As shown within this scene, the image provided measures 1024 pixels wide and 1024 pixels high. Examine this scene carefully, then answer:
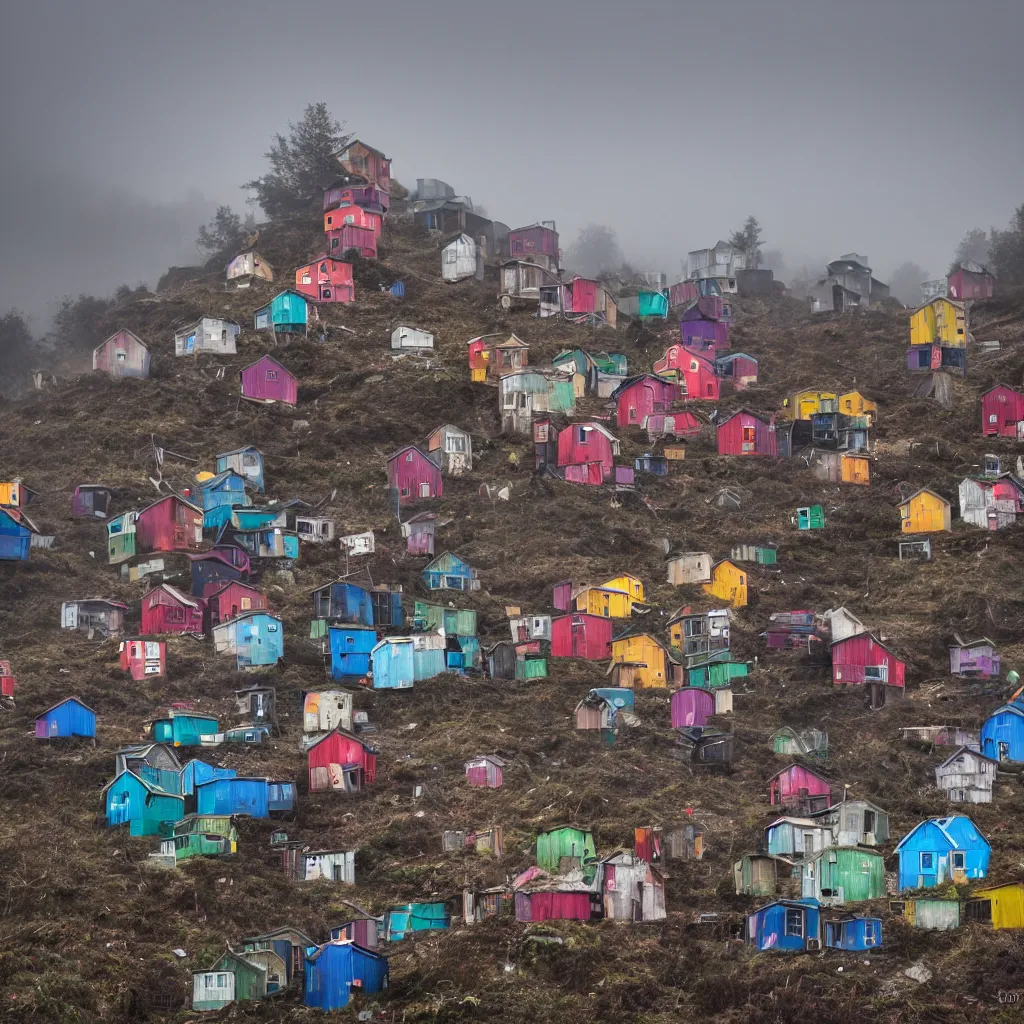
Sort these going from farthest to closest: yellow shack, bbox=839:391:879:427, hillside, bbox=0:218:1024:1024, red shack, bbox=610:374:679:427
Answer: red shack, bbox=610:374:679:427 → yellow shack, bbox=839:391:879:427 → hillside, bbox=0:218:1024:1024

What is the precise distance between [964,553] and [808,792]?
21114mm

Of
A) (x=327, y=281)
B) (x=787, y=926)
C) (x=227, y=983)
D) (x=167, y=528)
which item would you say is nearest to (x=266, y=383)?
(x=327, y=281)

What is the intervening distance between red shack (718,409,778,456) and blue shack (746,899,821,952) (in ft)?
128

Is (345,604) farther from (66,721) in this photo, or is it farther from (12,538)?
(12,538)

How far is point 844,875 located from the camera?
40.1 m

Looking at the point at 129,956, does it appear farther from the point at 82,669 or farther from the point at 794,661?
the point at 794,661

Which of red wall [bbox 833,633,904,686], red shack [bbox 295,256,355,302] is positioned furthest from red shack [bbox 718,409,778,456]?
red shack [bbox 295,256,355,302]

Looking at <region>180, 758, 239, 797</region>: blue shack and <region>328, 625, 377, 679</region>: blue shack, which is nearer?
<region>180, 758, 239, 797</region>: blue shack

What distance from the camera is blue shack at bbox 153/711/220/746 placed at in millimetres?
50094

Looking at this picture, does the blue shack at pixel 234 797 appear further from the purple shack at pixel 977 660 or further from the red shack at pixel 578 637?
the purple shack at pixel 977 660

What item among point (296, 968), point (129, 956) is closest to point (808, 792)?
point (296, 968)

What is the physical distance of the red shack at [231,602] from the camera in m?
59.4

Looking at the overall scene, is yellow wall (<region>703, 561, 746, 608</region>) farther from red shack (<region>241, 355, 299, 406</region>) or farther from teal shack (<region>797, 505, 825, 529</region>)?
red shack (<region>241, 355, 299, 406</region>)

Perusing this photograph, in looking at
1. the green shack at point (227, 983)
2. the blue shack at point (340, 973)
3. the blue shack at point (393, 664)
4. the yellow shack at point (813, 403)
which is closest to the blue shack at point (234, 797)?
the green shack at point (227, 983)
